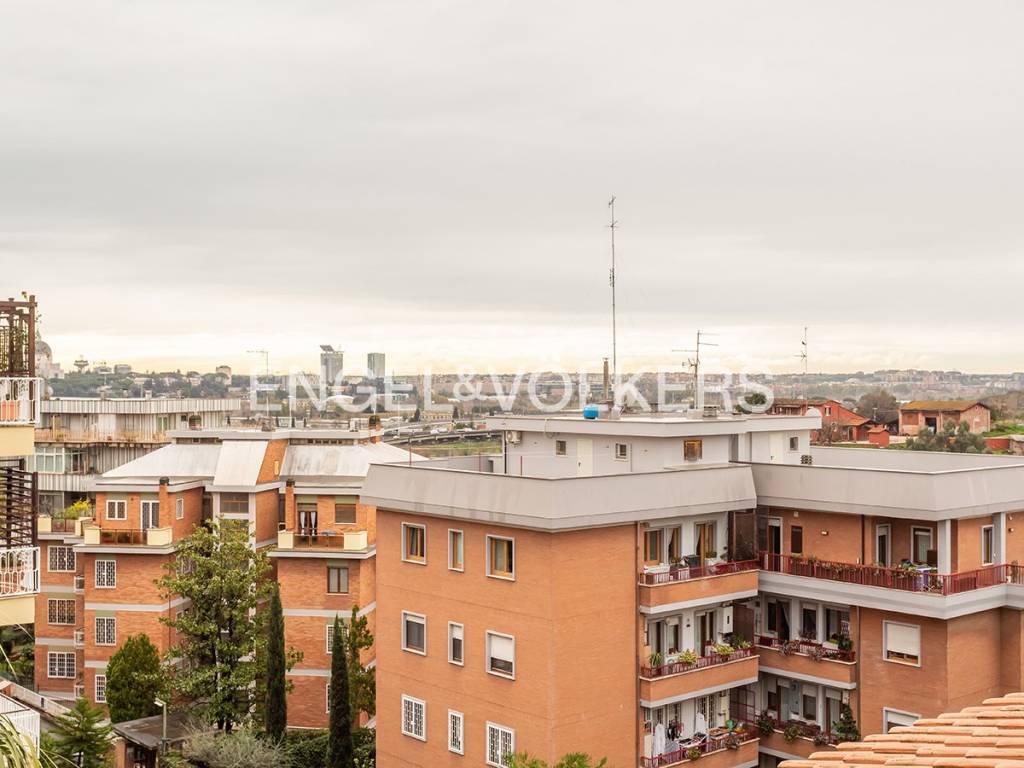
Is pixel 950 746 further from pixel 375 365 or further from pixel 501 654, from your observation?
pixel 375 365

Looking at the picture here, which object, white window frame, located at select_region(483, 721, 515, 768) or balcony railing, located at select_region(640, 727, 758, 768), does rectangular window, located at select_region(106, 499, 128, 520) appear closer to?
white window frame, located at select_region(483, 721, 515, 768)

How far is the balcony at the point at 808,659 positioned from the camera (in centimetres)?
2603

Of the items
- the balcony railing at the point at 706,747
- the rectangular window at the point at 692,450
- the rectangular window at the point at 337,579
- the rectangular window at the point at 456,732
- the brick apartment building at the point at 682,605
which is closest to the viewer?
the brick apartment building at the point at 682,605

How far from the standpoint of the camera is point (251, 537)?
41688mm

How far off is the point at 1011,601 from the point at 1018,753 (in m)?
19.5

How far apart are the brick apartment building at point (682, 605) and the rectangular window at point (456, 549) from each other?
0.18 ft

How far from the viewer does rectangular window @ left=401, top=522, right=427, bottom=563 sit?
91.2 feet

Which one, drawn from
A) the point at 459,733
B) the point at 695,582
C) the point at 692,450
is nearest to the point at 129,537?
the point at 459,733

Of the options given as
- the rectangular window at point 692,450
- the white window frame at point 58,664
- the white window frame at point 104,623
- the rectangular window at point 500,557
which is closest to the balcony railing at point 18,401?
the rectangular window at point 500,557

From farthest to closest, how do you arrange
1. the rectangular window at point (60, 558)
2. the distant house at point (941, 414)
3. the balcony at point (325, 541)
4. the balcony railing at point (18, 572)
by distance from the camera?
the distant house at point (941, 414)
the rectangular window at point (60, 558)
the balcony at point (325, 541)
the balcony railing at point (18, 572)

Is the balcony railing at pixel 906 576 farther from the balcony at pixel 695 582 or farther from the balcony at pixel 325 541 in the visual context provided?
the balcony at pixel 325 541

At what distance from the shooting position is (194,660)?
110 feet

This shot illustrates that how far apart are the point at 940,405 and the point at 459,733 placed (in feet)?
308

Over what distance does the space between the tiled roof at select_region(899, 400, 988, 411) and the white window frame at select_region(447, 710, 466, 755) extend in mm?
91754
